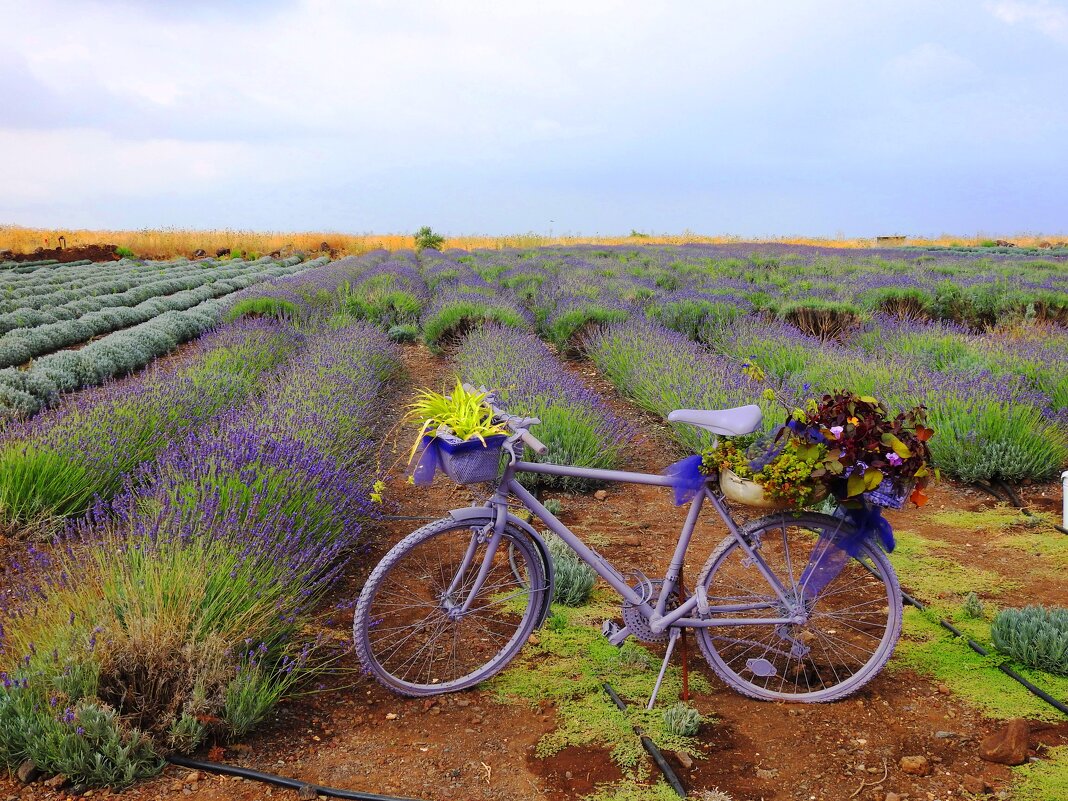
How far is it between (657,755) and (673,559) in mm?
614

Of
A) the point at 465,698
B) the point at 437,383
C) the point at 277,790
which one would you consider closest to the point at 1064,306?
the point at 437,383

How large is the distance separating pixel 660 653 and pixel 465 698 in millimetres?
798

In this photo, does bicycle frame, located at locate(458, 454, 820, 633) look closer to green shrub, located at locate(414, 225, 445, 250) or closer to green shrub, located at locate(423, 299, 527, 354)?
green shrub, located at locate(423, 299, 527, 354)

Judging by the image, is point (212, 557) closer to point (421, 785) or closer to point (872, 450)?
point (421, 785)

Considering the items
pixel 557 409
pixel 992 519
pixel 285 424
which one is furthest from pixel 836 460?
pixel 285 424

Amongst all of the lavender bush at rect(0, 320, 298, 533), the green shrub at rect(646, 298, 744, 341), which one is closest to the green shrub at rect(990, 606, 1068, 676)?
the lavender bush at rect(0, 320, 298, 533)

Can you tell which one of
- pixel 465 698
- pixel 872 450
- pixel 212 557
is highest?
pixel 872 450

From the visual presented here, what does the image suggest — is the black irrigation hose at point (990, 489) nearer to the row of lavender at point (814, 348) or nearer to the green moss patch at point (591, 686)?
the row of lavender at point (814, 348)

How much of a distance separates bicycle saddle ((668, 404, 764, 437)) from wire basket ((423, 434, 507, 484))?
0.56 m

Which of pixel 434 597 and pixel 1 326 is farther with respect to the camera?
pixel 1 326

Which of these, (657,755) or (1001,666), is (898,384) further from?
(657,755)

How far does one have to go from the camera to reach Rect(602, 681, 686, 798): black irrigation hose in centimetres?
221

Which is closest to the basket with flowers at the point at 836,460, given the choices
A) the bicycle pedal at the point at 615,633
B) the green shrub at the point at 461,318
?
the bicycle pedal at the point at 615,633

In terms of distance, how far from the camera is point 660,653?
9.96ft
